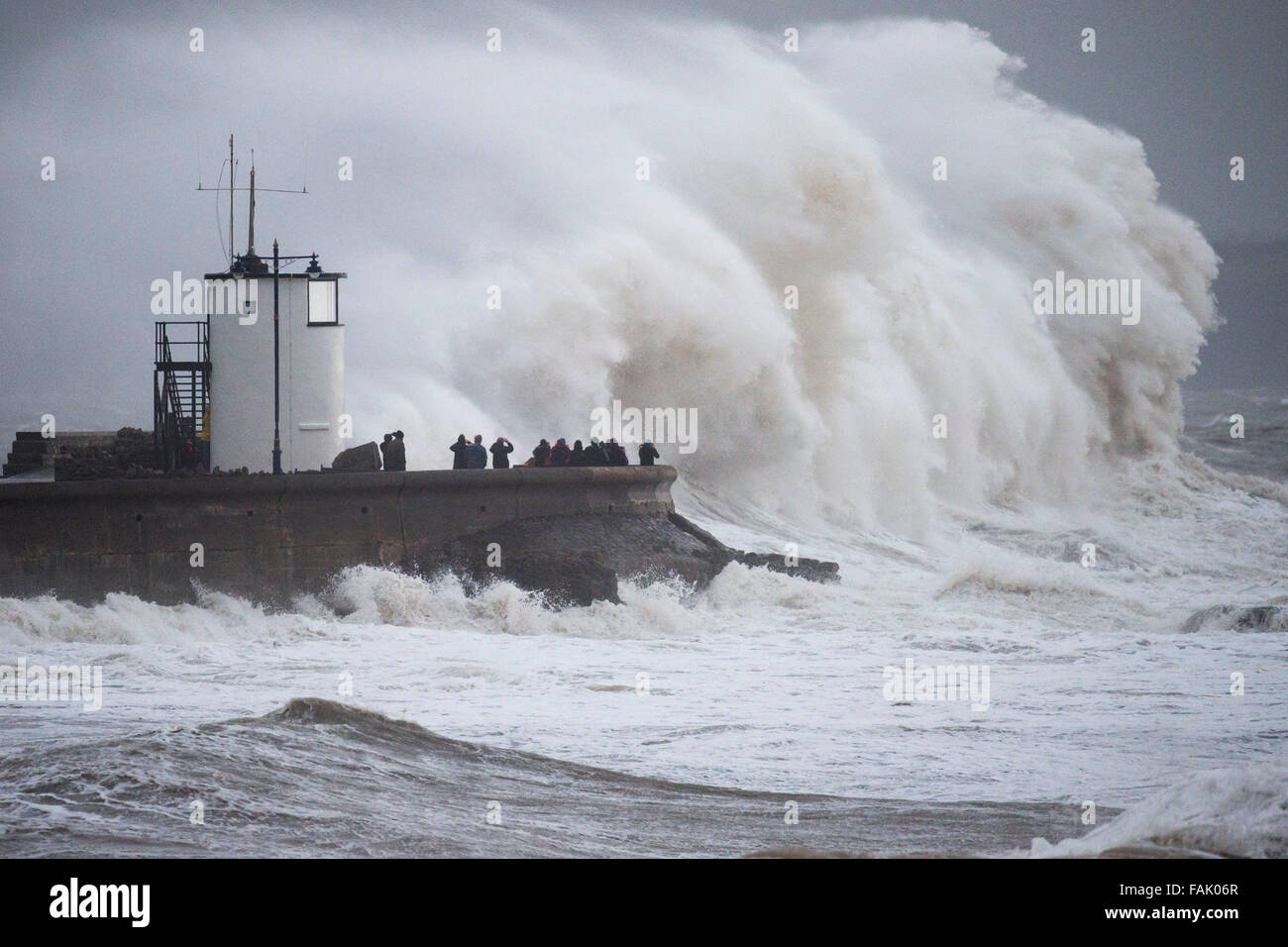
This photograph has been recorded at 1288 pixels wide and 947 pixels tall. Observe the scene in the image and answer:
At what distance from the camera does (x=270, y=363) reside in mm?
16844

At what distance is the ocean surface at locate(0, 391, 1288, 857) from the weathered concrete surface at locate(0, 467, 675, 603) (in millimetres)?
349

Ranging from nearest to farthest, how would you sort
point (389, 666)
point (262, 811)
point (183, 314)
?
point (262, 811)
point (389, 666)
point (183, 314)

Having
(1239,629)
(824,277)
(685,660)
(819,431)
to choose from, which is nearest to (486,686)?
(685,660)

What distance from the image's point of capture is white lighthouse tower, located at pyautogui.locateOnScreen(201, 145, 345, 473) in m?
16.8

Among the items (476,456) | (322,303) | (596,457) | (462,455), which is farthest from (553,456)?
(322,303)

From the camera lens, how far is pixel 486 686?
1248cm

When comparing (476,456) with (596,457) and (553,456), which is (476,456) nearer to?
(553,456)

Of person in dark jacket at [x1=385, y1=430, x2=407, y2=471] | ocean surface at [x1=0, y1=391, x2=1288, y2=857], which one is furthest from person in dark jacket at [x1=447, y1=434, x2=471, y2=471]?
ocean surface at [x1=0, y1=391, x2=1288, y2=857]

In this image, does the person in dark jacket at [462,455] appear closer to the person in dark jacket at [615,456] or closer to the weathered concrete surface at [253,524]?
the weathered concrete surface at [253,524]

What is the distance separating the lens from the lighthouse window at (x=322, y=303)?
17.0 metres

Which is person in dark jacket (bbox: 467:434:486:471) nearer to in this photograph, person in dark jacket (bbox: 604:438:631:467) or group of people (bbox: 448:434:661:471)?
group of people (bbox: 448:434:661:471)
